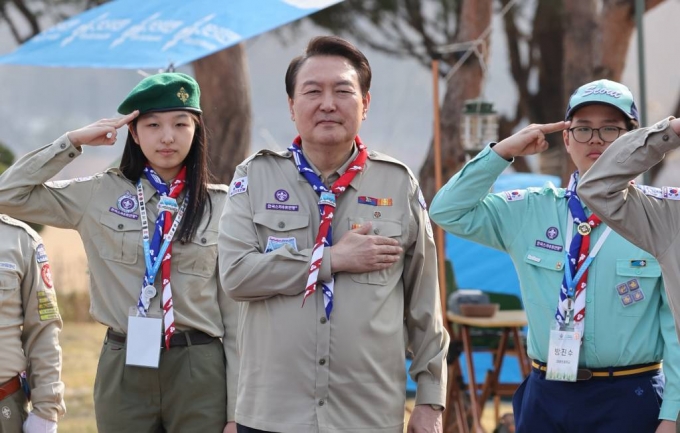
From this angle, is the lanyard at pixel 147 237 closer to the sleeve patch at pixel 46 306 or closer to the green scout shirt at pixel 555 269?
the sleeve patch at pixel 46 306

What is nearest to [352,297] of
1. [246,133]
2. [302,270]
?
[302,270]

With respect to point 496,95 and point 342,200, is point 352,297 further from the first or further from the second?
point 496,95

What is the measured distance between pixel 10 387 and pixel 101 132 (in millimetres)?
977

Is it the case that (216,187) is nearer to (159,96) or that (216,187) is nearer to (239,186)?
(159,96)

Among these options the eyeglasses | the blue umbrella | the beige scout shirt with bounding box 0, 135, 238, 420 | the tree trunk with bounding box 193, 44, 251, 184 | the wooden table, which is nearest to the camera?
the eyeglasses

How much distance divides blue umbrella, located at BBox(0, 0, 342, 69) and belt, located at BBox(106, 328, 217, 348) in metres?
1.86

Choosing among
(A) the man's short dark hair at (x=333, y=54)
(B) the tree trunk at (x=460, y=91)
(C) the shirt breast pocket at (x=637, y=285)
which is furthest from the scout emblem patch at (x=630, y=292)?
(B) the tree trunk at (x=460, y=91)

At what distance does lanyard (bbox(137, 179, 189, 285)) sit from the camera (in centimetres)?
338

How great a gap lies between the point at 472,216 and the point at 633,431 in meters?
0.83

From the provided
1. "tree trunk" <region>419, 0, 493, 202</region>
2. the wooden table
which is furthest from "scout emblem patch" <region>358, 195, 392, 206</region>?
"tree trunk" <region>419, 0, 493, 202</region>

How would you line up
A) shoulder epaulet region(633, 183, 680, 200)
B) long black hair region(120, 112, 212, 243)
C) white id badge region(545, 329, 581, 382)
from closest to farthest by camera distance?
shoulder epaulet region(633, 183, 680, 200) < white id badge region(545, 329, 581, 382) < long black hair region(120, 112, 212, 243)

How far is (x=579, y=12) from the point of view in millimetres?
10711

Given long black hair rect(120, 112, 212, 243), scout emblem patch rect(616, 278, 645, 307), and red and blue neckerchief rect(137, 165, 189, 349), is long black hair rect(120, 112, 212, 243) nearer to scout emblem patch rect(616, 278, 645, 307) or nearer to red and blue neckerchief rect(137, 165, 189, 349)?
red and blue neckerchief rect(137, 165, 189, 349)

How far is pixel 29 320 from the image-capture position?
3.67 meters
